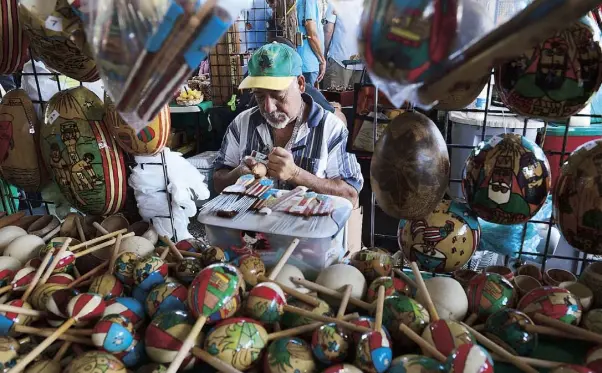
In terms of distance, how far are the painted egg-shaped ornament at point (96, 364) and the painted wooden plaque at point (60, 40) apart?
2.01 ft

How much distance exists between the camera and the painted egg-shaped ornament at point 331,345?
34.8 inches

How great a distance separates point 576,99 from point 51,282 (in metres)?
1.23

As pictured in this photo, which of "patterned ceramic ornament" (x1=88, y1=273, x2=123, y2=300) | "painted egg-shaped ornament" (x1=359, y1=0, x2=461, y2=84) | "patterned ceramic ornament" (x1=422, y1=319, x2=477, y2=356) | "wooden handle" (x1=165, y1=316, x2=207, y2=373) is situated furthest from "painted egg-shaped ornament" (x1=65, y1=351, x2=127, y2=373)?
"painted egg-shaped ornament" (x1=359, y1=0, x2=461, y2=84)

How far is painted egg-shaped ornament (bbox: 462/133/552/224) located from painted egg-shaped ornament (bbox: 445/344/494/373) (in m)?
0.34

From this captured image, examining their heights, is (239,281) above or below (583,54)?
below

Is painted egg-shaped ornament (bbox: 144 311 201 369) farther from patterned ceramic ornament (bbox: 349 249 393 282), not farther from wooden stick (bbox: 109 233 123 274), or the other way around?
patterned ceramic ornament (bbox: 349 249 393 282)

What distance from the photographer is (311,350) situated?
Answer: 92 centimetres

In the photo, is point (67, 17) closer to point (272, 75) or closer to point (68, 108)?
point (68, 108)

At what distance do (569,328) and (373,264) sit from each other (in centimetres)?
45

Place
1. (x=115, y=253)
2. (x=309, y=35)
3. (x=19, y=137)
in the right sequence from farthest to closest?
(x=309, y=35) → (x=19, y=137) → (x=115, y=253)

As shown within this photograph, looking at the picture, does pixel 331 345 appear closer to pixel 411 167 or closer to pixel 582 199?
pixel 411 167

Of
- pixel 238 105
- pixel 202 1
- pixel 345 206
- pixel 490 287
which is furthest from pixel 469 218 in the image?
pixel 238 105

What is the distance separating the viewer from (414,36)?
0.52 m

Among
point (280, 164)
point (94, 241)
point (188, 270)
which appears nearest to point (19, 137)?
point (94, 241)
